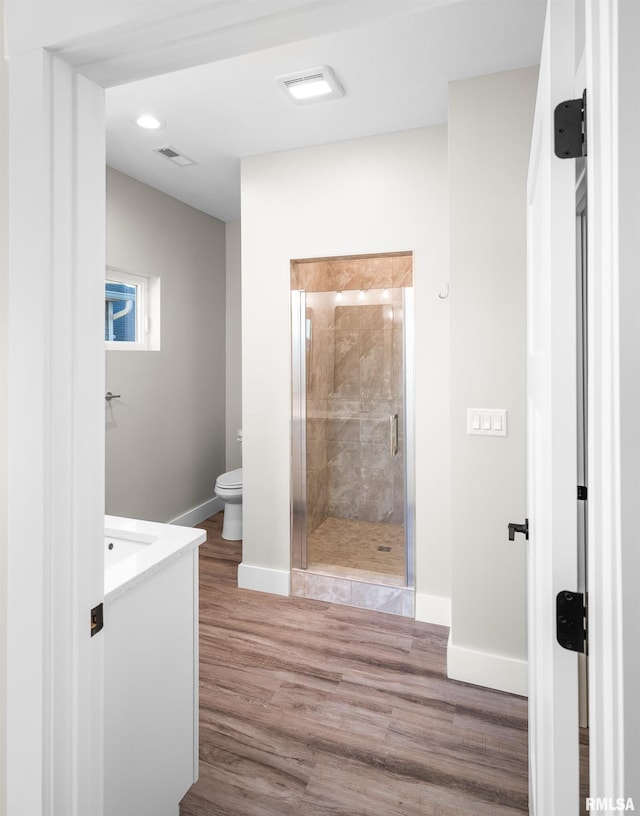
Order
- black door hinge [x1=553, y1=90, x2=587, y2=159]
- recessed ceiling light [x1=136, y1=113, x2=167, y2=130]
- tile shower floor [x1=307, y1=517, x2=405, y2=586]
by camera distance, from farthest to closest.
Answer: tile shower floor [x1=307, y1=517, x2=405, y2=586] < recessed ceiling light [x1=136, y1=113, x2=167, y2=130] < black door hinge [x1=553, y1=90, x2=587, y2=159]

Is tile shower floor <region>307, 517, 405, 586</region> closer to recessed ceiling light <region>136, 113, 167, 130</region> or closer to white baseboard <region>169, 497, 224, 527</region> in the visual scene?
white baseboard <region>169, 497, 224, 527</region>

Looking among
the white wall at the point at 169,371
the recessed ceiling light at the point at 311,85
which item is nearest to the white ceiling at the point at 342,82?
the recessed ceiling light at the point at 311,85

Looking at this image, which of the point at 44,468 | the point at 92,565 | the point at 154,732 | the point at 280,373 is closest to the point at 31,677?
the point at 92,565

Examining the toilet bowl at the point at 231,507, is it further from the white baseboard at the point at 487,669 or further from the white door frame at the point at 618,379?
the white door frame at the point at 618,379

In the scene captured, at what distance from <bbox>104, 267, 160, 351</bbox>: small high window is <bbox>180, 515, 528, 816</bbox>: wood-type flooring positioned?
6.81ft

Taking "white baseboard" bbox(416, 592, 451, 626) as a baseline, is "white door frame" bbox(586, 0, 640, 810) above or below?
above

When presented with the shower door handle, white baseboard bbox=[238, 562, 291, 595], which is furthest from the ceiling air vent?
white baseboard bbox=[238, 562, 291, 595]

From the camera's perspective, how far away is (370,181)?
2.71m

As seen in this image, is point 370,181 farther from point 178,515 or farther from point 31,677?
point 178,515

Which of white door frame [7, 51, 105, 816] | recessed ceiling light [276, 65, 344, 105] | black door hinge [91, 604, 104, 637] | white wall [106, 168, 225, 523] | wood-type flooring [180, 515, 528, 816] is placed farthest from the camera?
white wall [106, 168, 225, 523]

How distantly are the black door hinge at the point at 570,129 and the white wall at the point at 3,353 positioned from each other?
3.07ft

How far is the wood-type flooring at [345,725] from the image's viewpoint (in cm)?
159

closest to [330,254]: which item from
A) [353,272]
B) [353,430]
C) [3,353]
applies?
[353,272]

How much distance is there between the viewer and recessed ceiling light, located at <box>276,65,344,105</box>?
2.10 m
